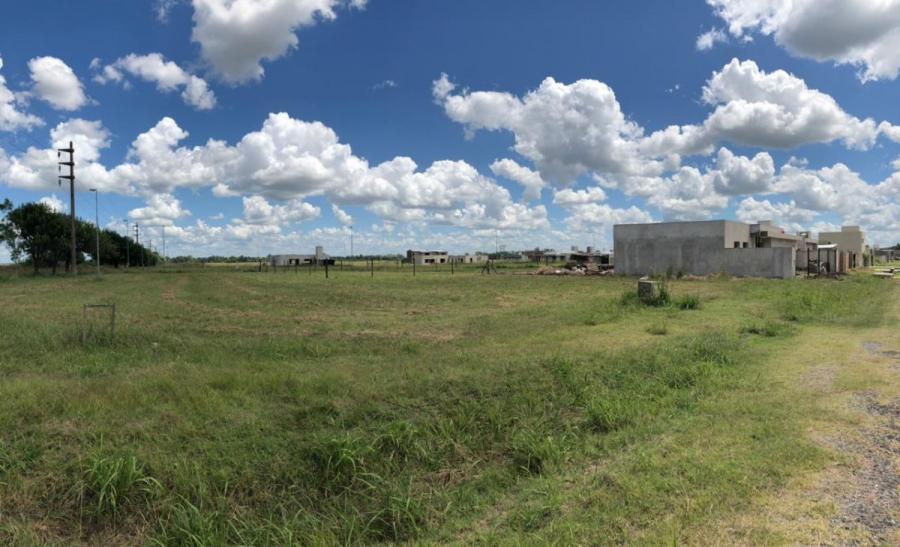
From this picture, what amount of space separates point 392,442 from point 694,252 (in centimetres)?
4054

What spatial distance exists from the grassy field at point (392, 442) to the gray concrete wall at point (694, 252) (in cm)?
3102

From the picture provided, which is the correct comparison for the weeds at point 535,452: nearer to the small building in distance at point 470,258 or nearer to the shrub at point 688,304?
the shrub at point 688,304

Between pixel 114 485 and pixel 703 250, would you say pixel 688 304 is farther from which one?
pixel 703 250

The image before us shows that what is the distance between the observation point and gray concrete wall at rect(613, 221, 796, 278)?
124 feet

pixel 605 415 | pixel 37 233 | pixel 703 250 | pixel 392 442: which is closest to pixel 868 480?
pixel 605 415

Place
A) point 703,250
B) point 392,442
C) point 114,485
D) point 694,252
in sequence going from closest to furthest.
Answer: point 114,485 < point 392,442 < point 703,250 < point 694,252

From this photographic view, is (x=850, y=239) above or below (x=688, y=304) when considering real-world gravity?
above

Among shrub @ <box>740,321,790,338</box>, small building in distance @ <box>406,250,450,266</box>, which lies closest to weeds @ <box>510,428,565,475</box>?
shrub @ <box>740,321,790,338</box>

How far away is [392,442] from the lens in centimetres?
609

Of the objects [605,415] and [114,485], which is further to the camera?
[605,415]

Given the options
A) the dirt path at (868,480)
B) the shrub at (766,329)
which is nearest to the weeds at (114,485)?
the dirt path at (868,480)

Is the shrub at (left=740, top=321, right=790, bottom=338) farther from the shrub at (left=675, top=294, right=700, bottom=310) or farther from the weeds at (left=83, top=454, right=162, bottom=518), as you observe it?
the weeds at (left=83, top=454, right=162, bottom=518)

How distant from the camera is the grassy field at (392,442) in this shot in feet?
15.1

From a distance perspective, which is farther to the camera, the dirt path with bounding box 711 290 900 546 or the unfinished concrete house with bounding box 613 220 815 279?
the unfinished concrete house with bounding box 613 220 815 279
